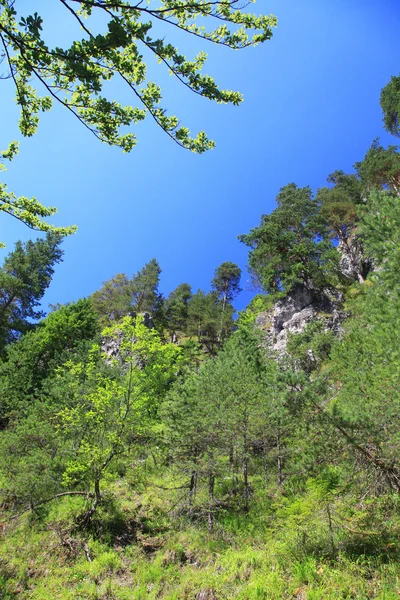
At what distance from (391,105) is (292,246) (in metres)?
19.3

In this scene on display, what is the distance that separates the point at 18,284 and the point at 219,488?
27.7 m

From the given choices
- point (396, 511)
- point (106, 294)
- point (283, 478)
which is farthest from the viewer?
point (106, 294)

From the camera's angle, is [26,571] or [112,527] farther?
[112,527]

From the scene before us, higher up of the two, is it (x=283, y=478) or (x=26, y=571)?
(x=283, y=478)

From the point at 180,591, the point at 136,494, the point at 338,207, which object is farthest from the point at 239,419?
the point at 338,207

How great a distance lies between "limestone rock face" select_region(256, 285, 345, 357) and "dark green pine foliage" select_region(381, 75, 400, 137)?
20056 millimetres

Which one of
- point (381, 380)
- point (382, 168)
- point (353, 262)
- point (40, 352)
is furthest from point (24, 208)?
point (353, 262)

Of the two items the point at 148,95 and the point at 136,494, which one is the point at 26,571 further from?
the point at 148,95

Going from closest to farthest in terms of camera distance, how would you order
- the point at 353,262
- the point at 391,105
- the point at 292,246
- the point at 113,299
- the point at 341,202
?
the point at 292,246, the point at 391,105, the point at 341,202, the point at 353,262, the point at 113,299

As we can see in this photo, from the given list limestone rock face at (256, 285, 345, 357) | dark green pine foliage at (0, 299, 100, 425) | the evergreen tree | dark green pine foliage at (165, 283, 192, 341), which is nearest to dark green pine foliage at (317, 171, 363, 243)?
limestone rock face at (256, 285, 345, 357)

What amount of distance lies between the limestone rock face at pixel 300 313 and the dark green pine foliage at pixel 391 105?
20.1 m

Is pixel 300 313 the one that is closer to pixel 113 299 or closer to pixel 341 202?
pixel 341 202

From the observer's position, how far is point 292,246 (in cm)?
3091

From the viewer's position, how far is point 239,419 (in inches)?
505
